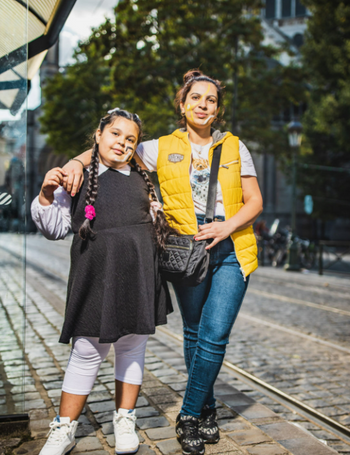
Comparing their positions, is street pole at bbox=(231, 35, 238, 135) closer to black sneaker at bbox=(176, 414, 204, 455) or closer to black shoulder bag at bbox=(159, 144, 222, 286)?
black shoulder bag at bbox=(159, 144, 222, 286)

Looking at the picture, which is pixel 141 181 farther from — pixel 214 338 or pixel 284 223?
pixel 284 223

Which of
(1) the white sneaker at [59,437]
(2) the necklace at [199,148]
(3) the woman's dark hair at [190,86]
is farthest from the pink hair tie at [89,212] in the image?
(1) the white sneaker at [59,437]

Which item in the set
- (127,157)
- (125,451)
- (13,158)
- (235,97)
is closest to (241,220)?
(127,157)

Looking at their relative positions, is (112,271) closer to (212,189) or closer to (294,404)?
(212,189)

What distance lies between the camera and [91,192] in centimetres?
254

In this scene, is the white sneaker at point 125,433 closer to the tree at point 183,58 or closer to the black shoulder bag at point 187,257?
the black shoulder bag at point 187,257

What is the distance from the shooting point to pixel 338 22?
22109 millimetres

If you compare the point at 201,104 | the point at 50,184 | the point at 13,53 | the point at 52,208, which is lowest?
the point at 52,208

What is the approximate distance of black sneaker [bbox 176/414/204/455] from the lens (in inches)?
105

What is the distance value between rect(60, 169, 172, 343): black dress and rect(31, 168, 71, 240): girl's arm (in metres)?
0.05

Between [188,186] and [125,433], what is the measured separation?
1.28 meters

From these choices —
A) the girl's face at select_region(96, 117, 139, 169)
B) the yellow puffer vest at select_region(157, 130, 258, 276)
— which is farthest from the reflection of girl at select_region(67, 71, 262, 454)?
the girl's face at select_region(96, 117, 139, 169)

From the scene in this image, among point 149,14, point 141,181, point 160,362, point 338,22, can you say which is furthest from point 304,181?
point 141,181

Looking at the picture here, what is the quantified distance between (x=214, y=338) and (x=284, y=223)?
114ft
